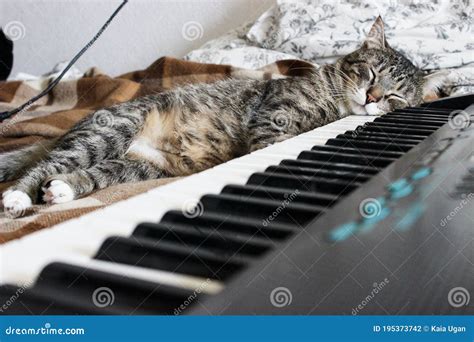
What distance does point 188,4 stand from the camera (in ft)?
10.0

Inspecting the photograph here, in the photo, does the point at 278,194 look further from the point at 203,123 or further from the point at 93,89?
the point at 93,89

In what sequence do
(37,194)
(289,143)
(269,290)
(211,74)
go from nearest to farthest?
1. (269,290)
2. (289,143)
3. (37,194)
4. (211,74)

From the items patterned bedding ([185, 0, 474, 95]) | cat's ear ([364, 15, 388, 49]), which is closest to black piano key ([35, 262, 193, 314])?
cat's ear ([364, 15, 388, 49])

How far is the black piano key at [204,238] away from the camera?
0.47m

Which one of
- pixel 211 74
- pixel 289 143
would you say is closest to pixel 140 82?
pixel 211 74

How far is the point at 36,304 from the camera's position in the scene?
0.40 meters

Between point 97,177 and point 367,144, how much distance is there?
0.73m

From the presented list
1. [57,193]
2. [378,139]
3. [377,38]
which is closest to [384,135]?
[378,139]

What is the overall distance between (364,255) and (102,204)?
514 mm

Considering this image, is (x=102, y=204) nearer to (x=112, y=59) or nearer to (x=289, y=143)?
(x=289, y=143)

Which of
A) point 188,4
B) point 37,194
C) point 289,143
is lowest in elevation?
point 37,194

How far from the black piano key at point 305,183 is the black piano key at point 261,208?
0.07 metres

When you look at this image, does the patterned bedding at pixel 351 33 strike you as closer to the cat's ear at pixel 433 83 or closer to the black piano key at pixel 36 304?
the cat's ear at pixel 433 83

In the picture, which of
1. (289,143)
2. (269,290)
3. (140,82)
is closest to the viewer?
(269,290)
